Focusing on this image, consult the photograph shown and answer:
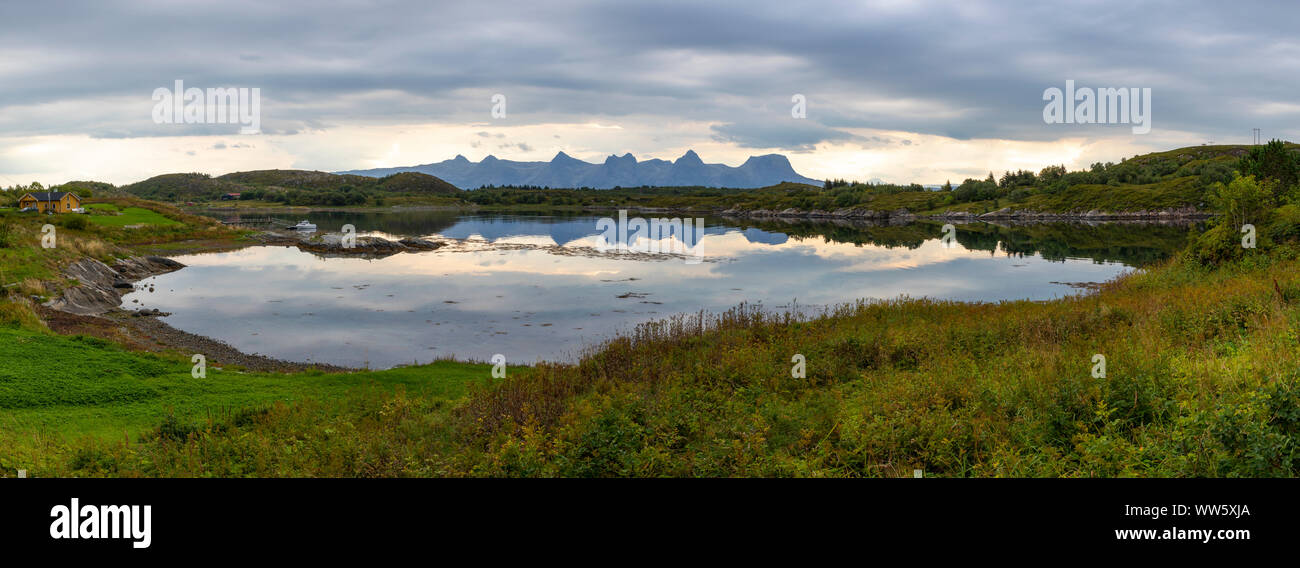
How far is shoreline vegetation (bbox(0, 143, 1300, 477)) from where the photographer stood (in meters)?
10.0

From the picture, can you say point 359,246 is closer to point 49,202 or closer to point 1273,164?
point 49,202

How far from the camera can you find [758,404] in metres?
14.5

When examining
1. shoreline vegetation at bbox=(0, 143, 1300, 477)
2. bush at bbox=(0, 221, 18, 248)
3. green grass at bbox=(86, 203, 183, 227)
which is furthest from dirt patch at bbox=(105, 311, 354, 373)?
green grass at bbox=(86, 203, 183, 227)

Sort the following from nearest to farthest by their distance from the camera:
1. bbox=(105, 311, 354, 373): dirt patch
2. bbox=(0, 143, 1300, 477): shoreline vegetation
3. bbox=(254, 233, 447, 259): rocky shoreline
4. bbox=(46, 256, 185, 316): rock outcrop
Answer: bbox=(0, 143, 1300, 477): shoreline vegetation, bbox=(105, 311, 354, 373): dirt patch, bbox=(46, 256, 185, 316): rock outcrop, bbox=(254, 233, 447, 259): rocky shoreline

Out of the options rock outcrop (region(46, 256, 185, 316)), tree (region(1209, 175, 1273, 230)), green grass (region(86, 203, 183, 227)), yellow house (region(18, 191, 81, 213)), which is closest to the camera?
tree (region(1209, 175, 1273, 230))

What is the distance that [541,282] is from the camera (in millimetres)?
53438

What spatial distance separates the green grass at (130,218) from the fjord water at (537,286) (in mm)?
20296

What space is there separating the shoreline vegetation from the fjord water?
8002 millimetres

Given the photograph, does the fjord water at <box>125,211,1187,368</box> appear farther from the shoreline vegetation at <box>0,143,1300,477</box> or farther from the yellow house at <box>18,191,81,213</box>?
the yellow house at <box>18,191,81,213</box>

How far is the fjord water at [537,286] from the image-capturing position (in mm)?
33250

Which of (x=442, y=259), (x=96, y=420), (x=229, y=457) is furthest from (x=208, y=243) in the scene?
(x=229, y=457)

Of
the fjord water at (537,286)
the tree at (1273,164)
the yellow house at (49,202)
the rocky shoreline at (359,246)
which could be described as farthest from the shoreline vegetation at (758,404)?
the yellow house at (49,202)
